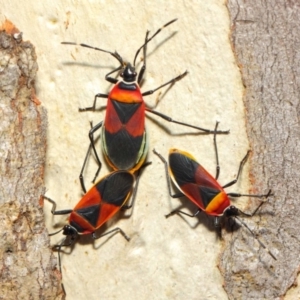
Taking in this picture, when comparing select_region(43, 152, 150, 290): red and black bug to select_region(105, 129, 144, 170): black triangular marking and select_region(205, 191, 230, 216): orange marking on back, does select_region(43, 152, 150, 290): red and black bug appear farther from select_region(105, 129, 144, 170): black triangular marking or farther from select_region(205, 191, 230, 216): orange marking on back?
select_region(205, 191, 230, 216): orange marking on back

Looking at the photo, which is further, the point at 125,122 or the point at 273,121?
the point at 125,122

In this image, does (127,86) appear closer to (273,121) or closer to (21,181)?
(21,181)

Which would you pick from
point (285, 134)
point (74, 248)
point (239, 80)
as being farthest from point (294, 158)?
point (74, 248)

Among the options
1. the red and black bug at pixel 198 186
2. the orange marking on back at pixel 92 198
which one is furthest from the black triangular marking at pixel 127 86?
the orange marking on back at pixel 92 198

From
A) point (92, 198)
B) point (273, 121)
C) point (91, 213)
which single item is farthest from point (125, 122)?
point (273, 121)

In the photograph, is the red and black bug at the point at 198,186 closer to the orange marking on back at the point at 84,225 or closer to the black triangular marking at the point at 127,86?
the black triangular marking at the point at 127,86

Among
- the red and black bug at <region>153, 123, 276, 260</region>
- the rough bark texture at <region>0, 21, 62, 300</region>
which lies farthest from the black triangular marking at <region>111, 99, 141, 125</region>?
the rough bark texture at <region>0, 21, 62, 300</region>
